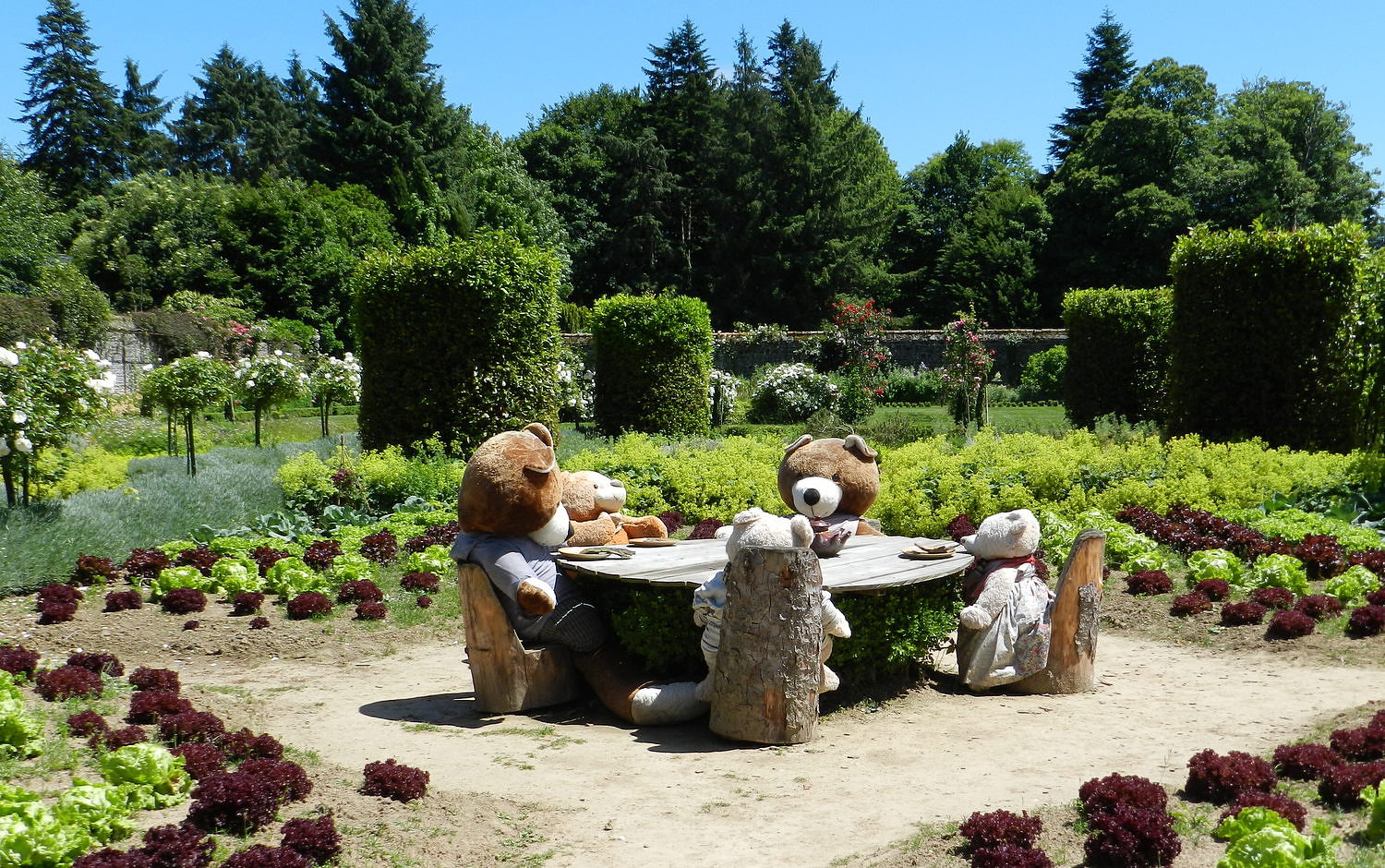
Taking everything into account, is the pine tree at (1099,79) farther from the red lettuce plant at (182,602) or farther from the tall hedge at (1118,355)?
the red lettuce plant at (182,602)

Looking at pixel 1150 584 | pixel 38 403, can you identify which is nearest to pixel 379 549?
pixel 38 403

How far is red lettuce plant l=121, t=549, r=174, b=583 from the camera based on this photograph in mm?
7641

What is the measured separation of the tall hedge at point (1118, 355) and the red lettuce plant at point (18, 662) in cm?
1399

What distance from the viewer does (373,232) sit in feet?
114

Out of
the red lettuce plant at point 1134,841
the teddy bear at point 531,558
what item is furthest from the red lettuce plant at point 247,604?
the red lettuce plant at point 1134,841

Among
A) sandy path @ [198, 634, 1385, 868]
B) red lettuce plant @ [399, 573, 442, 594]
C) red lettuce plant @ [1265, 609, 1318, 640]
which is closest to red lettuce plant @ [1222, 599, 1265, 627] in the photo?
red lettuce plant @ [1265, 609, 1318, 640]

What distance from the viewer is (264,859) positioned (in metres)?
3.19

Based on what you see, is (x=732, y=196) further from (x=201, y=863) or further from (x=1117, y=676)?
(x=201, y=863)

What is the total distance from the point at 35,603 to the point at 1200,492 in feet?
28.7

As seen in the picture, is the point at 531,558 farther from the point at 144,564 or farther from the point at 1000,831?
the point at 144,564

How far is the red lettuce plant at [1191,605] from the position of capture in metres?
6.80

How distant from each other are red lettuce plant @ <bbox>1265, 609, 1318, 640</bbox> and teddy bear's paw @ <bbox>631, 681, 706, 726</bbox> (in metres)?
3.52

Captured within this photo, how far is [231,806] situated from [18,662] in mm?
2297

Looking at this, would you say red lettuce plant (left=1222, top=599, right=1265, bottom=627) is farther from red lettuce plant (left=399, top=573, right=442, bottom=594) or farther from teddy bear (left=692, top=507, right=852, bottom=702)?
red lettuce plant (left=399, top=573, right=442, bottom=594)
